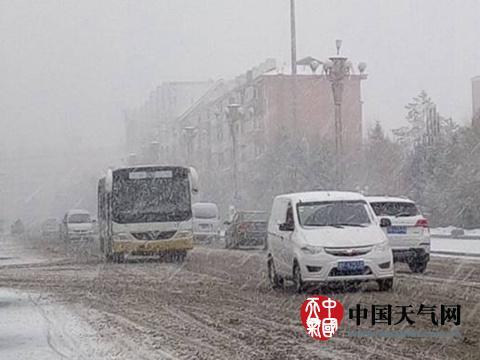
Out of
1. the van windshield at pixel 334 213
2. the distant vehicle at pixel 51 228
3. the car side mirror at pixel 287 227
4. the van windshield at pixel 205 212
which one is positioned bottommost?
the distant vehicle at pixel 51 228

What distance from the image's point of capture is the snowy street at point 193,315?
10750 millimetres

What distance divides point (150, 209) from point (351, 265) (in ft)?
48.3

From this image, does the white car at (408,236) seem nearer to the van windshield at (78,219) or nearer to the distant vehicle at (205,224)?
the distant vehicle at (205,224)

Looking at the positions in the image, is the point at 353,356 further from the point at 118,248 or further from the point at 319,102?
the point at 319,102

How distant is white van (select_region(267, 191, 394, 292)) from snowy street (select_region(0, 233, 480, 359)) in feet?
1.20

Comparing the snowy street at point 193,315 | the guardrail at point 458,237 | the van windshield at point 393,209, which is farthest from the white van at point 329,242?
the guardrail at point 458,237

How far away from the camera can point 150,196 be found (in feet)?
100

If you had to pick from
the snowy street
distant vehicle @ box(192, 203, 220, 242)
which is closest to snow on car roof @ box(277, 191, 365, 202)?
the snowy street

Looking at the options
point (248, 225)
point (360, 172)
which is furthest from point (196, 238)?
point (360, 172)

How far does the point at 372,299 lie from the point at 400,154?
212ft

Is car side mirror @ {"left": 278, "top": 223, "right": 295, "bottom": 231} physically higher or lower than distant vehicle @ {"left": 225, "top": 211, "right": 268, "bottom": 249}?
higher

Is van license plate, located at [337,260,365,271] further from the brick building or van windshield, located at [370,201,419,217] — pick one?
the brick building

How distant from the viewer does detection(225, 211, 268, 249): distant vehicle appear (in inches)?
1540

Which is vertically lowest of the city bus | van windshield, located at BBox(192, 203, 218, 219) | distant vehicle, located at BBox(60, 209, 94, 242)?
distant vehicle, located at BBox(60, 209, 94, 242)
